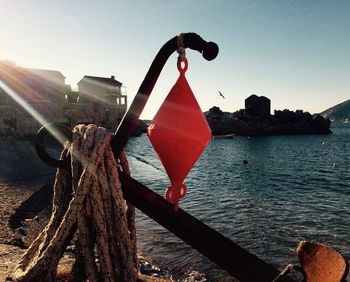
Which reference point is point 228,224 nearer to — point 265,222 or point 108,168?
point 265,222

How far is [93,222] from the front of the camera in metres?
2.31

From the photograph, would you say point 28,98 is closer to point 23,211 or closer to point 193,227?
point 23,211

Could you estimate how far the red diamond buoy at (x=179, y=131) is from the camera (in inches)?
89.9

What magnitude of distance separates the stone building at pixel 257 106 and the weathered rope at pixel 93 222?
13989cm

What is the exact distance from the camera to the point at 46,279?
89.5 inches

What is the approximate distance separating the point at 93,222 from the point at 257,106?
142026mm

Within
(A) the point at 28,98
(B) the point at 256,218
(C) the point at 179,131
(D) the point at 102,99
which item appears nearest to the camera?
(C) the point at 179,131

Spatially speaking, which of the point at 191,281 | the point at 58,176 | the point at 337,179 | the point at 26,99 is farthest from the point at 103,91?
the point at 58,176

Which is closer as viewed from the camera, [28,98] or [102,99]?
[28,98]

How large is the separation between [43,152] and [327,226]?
1767cm

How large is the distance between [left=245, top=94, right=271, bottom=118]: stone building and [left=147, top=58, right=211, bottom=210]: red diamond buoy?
139690 millimetres

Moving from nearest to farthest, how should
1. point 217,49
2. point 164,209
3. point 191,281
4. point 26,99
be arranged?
point 217,49 < point 164,209 < point 191,281 < point 26,99

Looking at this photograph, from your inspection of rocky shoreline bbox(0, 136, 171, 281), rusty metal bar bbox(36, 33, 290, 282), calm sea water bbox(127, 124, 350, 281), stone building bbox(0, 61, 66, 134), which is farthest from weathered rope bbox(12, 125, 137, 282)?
stone building bbox(0, 61, 66, 134)

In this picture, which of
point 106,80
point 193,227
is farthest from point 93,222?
point 106,80
